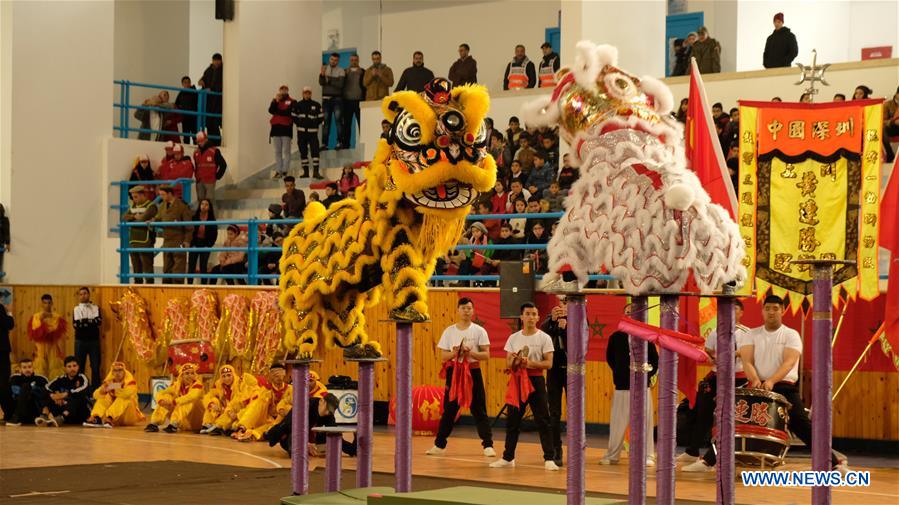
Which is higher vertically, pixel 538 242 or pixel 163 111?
pixel 163 111

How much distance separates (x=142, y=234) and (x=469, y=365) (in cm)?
828

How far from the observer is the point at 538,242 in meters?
15.6

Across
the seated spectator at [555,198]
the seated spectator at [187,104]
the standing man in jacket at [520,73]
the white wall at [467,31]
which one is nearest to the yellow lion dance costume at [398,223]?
the seated spectator at [555,198]

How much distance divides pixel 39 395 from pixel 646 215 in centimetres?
1194

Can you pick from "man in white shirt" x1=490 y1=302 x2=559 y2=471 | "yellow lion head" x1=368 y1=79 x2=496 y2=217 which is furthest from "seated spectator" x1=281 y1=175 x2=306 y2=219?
"yellow lion head" x1=368 y1=79 x2=496 y2=217

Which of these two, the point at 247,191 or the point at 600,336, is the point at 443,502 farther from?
the point at 247,191

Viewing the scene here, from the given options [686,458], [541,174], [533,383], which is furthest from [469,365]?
[541,174]

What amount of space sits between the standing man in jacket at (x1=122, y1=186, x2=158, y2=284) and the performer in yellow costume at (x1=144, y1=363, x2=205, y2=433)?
4187 millimetres

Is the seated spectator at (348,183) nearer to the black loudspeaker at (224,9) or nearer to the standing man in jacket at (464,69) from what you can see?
the standing man in jacket at (464,69)

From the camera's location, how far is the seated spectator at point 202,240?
1952 centimetres

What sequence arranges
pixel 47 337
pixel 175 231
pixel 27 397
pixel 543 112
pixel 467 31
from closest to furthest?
pixel 543 112, pixel 27 397, pixel 47 337, pixel 175 231, pixel 467 31

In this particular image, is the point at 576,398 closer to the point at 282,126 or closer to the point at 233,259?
the point at 233,259

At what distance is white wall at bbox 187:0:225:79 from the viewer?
94.9ft

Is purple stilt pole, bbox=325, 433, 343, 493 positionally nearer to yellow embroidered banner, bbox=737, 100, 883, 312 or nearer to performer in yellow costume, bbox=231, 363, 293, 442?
yellow embroidered banner, bbox=737, 100, 883, 312
